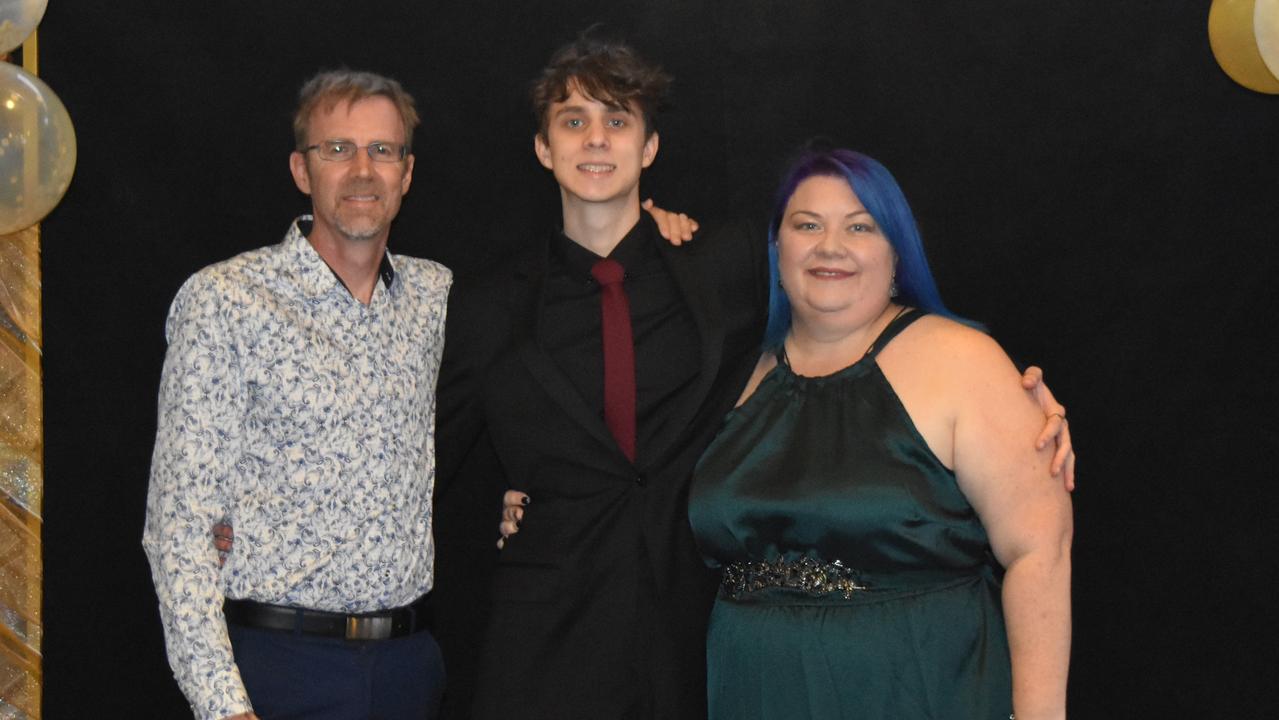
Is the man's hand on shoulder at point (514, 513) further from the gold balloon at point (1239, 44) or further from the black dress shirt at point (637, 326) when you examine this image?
the gold balloon at point (1239, 44)

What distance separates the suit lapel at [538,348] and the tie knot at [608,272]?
121 mm

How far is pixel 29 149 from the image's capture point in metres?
2.75

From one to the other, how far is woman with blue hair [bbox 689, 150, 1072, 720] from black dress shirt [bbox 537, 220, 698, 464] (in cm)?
21

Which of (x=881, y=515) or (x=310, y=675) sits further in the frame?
(x=310, y=675)

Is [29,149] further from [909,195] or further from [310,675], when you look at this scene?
[909,195]

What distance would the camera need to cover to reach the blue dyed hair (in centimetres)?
242

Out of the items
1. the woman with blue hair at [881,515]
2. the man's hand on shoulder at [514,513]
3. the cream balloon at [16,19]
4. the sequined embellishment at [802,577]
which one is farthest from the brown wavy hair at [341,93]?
the sequined embellishment at [802,577]

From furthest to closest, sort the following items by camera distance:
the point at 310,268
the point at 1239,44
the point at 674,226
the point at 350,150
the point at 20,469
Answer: the point at 20,469 → the point at 1239,44 → the point at 674,226 → the point at 350,150 → the point at 310,268

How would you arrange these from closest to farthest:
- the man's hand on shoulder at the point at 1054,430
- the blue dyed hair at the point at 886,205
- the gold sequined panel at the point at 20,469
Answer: the man's hand on shoulder at the point at 1054,430 → the blue dyed hair at the point at 886,205 → the gold sequined panel at the point at 20,469

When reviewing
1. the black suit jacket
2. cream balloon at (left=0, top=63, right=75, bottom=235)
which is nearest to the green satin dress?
the black suit jacket

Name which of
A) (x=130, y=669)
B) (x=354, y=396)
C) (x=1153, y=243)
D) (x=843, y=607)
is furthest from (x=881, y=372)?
(x=130, y=669)

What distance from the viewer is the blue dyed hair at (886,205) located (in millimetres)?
2418

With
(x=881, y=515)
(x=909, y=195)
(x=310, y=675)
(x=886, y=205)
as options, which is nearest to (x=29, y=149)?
(x=310, y=675)

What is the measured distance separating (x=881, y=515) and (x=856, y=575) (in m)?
0.14
